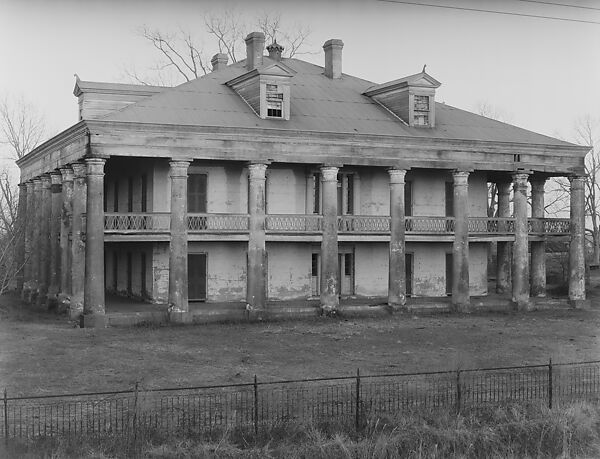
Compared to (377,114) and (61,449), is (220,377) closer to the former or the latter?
(61,449)

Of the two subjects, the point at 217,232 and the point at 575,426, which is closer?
the point at 575,426

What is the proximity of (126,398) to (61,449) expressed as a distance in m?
2.92

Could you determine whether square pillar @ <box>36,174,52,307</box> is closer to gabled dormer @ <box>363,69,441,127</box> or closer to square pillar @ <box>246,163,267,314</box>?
square pillar @ <box>246,163,267,314</box>

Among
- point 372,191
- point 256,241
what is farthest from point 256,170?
point 372,191

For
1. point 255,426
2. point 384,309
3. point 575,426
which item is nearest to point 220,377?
point 255,426

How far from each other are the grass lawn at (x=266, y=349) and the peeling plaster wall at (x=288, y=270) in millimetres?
4387

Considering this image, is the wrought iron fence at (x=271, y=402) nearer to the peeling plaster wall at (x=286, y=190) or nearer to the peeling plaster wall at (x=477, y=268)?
the peeling plaster wall at (x=286, y=190)

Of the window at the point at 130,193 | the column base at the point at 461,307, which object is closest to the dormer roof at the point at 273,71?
the window at the point at 130,193

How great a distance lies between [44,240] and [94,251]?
8648mm

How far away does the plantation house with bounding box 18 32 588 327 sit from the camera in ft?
85.1

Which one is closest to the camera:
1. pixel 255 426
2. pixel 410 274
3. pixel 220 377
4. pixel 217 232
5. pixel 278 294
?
pixel 255 426

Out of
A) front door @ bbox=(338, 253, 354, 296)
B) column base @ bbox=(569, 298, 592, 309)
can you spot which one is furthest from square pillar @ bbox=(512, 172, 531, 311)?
front door @ bbox=(338, 253, 354, 296)

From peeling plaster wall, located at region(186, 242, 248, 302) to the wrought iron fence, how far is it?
14011mm

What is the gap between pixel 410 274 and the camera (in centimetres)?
3288
